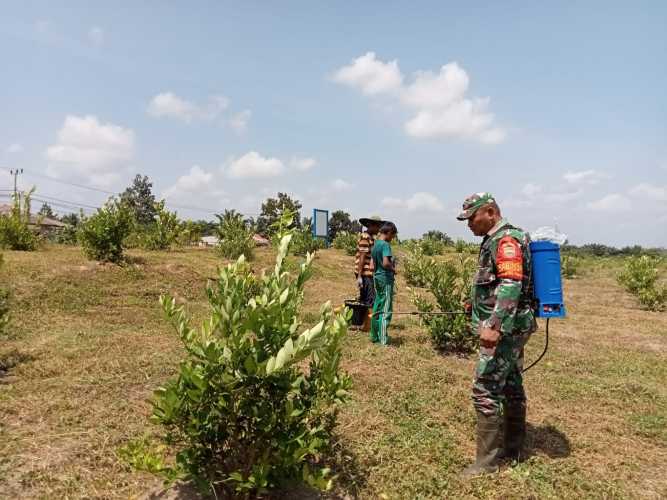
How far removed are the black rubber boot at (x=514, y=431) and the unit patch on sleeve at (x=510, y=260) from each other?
1.24 m

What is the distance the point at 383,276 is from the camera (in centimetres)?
Answer: 695

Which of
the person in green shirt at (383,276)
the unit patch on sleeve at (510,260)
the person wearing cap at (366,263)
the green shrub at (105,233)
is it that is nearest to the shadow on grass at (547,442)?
the unit patch on sleeve at (510,260)

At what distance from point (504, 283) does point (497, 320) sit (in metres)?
0.28

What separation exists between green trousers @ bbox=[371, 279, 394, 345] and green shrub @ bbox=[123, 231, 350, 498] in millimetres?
4034

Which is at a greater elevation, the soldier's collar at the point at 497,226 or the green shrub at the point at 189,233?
the green shrub at the point at 189,233

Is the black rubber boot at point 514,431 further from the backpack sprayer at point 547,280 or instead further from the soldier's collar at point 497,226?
the soldier's collar at point 497,226

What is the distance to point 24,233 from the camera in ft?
42.3

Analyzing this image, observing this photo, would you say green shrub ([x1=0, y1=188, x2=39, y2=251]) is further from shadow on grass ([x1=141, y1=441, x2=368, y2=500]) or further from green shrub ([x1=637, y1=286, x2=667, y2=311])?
green shrub ([x1=637, y1=286, x2=667, y2=311])

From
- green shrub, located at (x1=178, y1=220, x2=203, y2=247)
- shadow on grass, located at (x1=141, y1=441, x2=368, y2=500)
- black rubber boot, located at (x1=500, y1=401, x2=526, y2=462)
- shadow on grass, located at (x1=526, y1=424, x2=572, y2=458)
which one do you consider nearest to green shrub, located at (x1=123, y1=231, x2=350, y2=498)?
shadow on grass, located at (x1=141, y1=441, x2=368, y2=500)

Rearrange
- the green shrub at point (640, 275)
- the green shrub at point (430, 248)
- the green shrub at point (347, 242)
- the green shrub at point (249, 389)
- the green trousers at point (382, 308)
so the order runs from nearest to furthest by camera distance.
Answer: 1. the green shrub at point (249, 389)
2. the green trousers at point (382, 308)
3. the green shrub at point (640, 275)
4. the green shrub at point (347, 242)
5. the green shrub at point (430, 248)

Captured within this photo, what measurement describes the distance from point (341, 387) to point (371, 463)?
1.20 m

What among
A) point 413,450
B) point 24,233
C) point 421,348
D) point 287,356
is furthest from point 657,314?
point 24,233

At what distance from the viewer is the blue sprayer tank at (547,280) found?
3.57 meters

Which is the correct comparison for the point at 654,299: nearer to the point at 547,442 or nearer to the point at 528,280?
the point at 547,442
